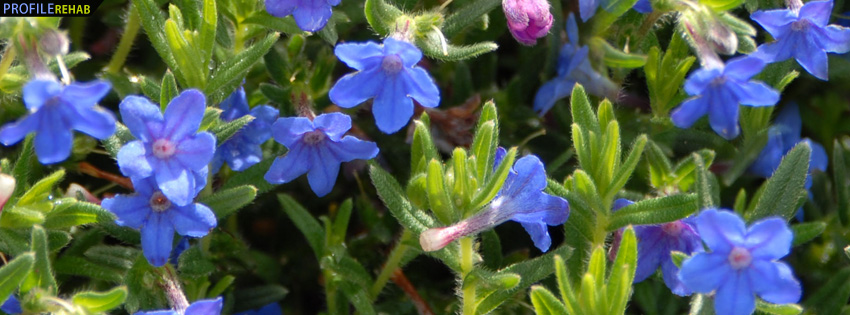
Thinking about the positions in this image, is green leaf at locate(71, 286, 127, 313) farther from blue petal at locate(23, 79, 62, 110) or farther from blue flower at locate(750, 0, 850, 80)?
blue flower at locate(750, 0, 850, 80)

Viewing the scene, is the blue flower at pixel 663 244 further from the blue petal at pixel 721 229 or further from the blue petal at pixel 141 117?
the blue petal at pixel 141 117

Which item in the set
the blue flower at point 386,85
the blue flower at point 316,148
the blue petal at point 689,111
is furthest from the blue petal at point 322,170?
the blue petal at point 689,111

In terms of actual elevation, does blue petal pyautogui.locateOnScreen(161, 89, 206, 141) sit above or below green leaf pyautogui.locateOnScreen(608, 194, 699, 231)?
above

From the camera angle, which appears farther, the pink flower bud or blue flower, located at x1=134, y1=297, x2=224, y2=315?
the pink flower bud

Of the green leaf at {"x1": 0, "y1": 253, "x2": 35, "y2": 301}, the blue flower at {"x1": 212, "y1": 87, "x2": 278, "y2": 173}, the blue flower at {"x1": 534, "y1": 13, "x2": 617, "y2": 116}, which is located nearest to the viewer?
the green leaf at {"x1": 0, "y1": 253, "x2": 35, "y2": 301}

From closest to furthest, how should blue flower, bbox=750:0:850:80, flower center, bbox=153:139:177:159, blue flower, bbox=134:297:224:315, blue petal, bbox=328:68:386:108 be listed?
blue flower, bbox=134:297:224:315 → flower center, bbox=153:139:177:159 → blue petal, bbox=328:68:386:108 → blue flower, bbox=750:0:850:80

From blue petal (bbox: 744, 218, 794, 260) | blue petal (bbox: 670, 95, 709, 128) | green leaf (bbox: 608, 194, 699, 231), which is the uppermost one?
blue petal (bbox: 670, 95, 709, 128)

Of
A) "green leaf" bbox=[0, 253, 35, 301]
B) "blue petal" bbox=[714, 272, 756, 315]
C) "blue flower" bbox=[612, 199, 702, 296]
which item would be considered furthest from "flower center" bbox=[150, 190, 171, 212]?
"blue petal" bbox=[714, 272, 756, 315]
